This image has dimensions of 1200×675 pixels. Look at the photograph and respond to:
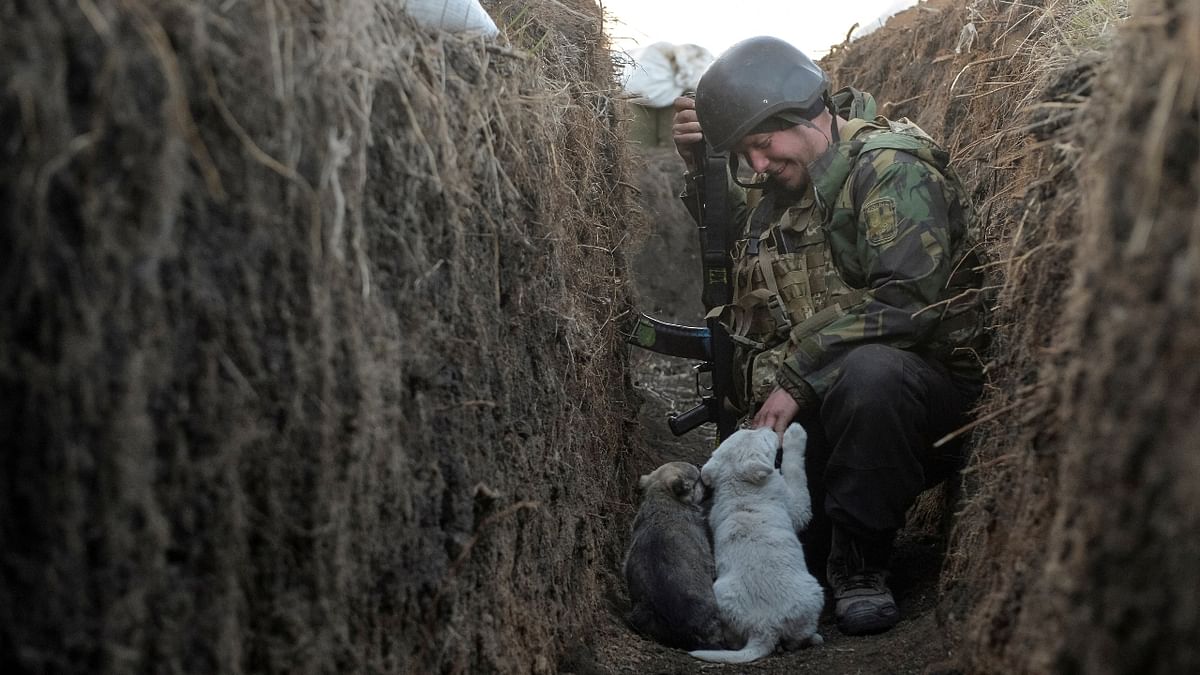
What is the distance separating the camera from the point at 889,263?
4.38 meters

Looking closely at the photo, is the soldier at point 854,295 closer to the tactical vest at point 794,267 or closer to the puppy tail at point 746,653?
the tactical vest at point 794,267

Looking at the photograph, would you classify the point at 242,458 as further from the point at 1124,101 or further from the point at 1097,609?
the point at 1124,101

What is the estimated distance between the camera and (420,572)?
2871mm

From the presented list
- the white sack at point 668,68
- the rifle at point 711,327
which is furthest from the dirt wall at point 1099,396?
the white sack at point 668,68

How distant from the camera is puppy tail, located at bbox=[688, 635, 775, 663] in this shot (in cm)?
399

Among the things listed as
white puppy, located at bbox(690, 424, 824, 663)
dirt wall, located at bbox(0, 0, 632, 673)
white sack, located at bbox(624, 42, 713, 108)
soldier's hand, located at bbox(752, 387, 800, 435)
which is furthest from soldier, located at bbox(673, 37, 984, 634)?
white sack, located at bbox(624, 42, 713, 108)

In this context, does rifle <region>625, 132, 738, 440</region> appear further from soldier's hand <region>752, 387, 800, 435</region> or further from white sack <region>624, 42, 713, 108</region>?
white sack <region>624, 42, 713, 108</region>

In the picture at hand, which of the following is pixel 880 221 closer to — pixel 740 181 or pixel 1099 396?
pixel 740 181

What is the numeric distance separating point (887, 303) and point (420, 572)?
2.41 m

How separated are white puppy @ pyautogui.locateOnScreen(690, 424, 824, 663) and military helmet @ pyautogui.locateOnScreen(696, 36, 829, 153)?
1.39 meters

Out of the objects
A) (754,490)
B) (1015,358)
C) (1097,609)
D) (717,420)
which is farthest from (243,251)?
(717,420)

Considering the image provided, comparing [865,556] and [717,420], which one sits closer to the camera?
[865,556]

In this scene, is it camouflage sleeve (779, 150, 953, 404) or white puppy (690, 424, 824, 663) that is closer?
white puppy (690, 424, 824, 663)

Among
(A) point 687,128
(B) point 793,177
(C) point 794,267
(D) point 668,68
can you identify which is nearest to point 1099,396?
(C) point 794,267
